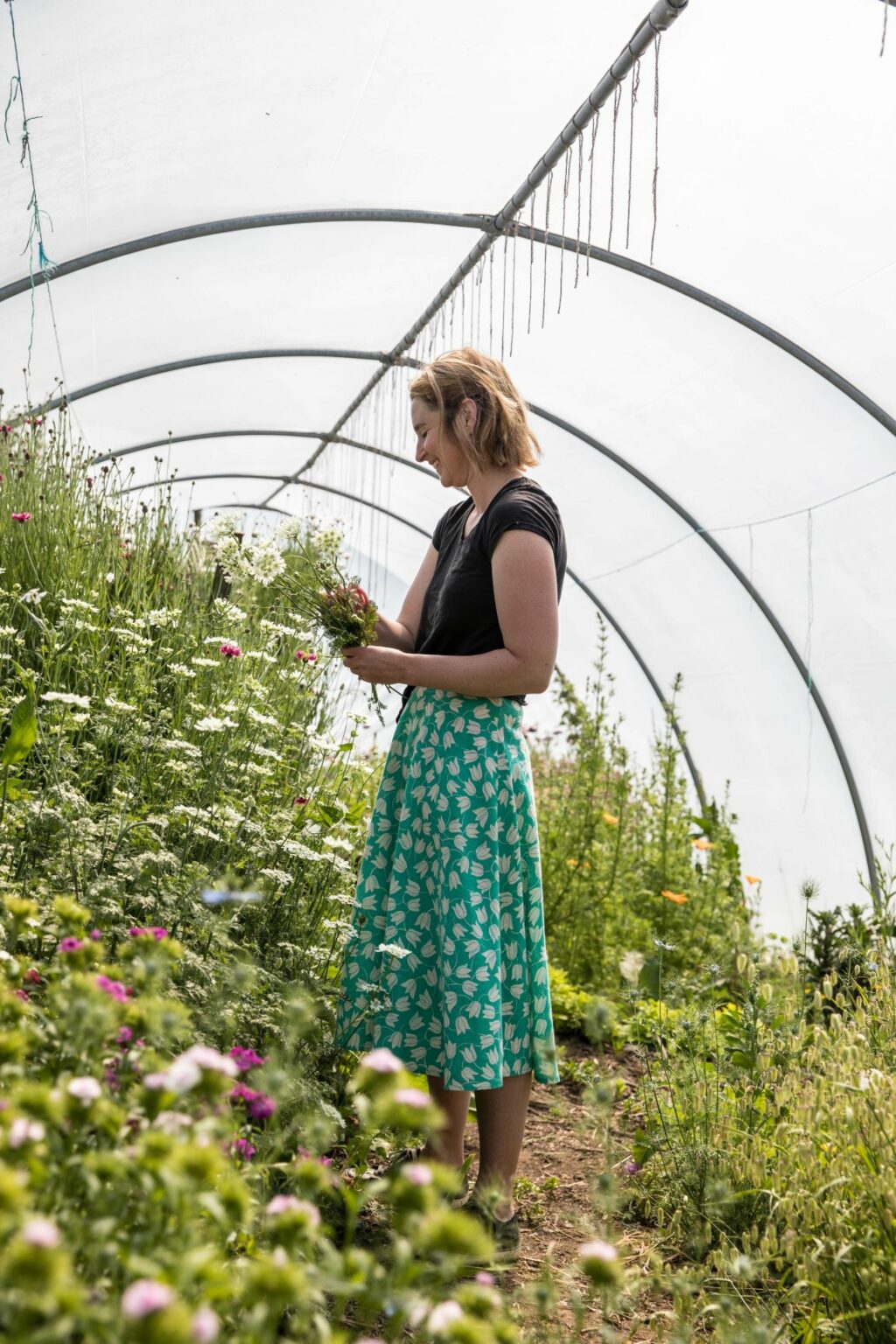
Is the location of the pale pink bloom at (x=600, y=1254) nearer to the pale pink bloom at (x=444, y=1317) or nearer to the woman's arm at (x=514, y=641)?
the pale pink bloom at (x=444, y=1317)

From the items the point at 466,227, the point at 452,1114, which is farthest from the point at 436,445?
the point at 466,227

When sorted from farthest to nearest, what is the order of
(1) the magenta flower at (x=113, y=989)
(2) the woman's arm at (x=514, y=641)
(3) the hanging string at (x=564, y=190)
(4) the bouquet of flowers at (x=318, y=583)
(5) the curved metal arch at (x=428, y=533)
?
(5) the curved metal arch at (x=428, y=533) → (3) the hanging string at (x=564, y=190) → (4) the bouquet of flowers at (x=318, y=583) → (2) the woman's arm at (x=514, y=641) → (1) the magenta flower at (x=113, y=989)

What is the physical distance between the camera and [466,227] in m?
4.05

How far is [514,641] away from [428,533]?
5515mm

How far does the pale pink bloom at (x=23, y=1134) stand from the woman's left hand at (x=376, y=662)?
1372mm

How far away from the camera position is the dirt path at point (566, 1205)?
6.29 feet

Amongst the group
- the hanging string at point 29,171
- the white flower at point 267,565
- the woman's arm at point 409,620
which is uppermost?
the hanging string at point 29,171

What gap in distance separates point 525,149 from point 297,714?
2004mm

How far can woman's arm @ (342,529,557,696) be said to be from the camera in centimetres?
211

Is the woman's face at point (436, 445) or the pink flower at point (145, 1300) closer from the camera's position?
the pink flower at point (145, 1300)

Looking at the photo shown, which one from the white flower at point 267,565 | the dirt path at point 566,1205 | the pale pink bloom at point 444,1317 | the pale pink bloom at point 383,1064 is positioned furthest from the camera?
the white flower at point 267,565

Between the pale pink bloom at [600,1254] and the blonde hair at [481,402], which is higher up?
the blonde hair at [481,402]

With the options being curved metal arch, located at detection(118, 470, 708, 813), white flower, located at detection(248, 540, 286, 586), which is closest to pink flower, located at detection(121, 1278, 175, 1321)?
white flower, located at detection(248, 540, 286, 586)

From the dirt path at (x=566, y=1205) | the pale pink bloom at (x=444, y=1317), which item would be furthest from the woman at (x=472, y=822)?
the pale pink bloom at (x=444, y=1317)
